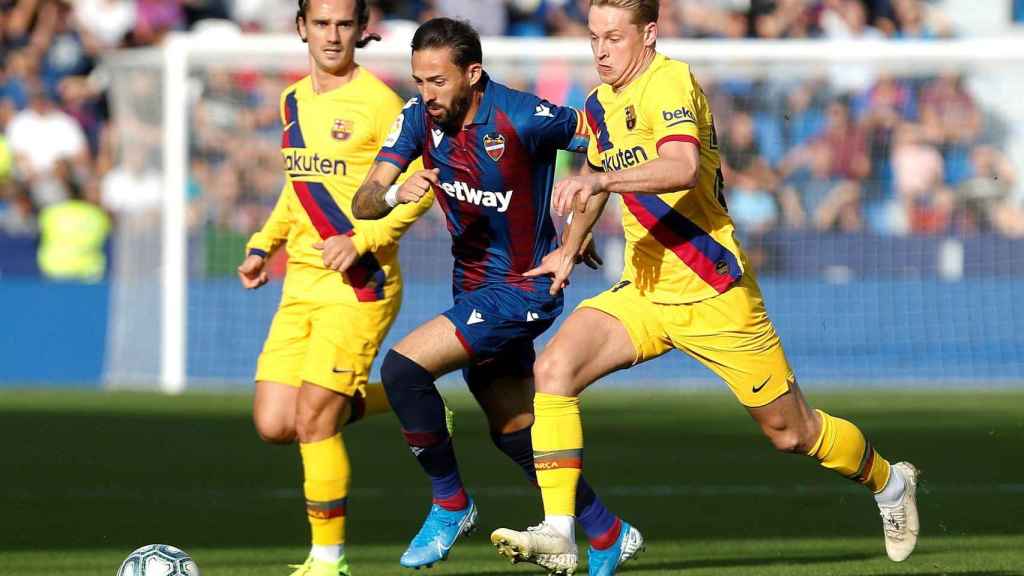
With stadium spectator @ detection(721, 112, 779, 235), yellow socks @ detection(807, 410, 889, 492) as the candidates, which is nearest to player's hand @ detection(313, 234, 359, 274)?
yellow socks @ detection(807, 410, 889, 492)

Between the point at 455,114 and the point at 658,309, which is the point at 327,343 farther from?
the point at 658,309

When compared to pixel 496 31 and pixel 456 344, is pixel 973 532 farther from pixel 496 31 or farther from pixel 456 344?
pixel 496 31

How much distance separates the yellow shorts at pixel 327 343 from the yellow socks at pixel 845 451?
1.88 m

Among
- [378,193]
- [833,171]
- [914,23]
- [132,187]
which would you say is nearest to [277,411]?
[378,193]

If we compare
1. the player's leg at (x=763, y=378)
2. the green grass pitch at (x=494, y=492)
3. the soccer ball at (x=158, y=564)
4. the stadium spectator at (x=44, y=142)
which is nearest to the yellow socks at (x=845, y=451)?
the player's leg at (x=763, y=378)

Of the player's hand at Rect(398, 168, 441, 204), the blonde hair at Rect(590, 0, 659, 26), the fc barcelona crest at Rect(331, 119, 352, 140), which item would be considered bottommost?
the player's hand at Rect(398, 168, 441, 204)

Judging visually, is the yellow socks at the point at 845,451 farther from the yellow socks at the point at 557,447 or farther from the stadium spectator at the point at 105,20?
the stadium spectator at the point at 105,20

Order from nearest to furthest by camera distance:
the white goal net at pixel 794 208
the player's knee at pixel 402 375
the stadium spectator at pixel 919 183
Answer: the player's knee at pixel 402 375
the white goal net at pixel 794 208
the stadium spectator at pixel 919 183

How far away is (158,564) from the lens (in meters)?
6.03

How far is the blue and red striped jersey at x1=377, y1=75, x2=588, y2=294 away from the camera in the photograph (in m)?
6.90

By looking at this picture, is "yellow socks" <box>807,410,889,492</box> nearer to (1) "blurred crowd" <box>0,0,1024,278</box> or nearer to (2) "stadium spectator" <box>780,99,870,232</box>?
Answer: (1) "blurred crowd" <box>0,0,1024,278</box>

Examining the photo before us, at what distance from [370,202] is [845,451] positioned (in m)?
2.09

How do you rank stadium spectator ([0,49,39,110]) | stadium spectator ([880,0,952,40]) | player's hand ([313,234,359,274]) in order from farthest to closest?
stadium spectator ([880,0,952,40]) < stadium spectator ([0,49,39,110]) < player's hand ([313,234,359,274])

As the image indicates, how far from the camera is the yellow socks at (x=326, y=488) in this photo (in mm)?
6770
